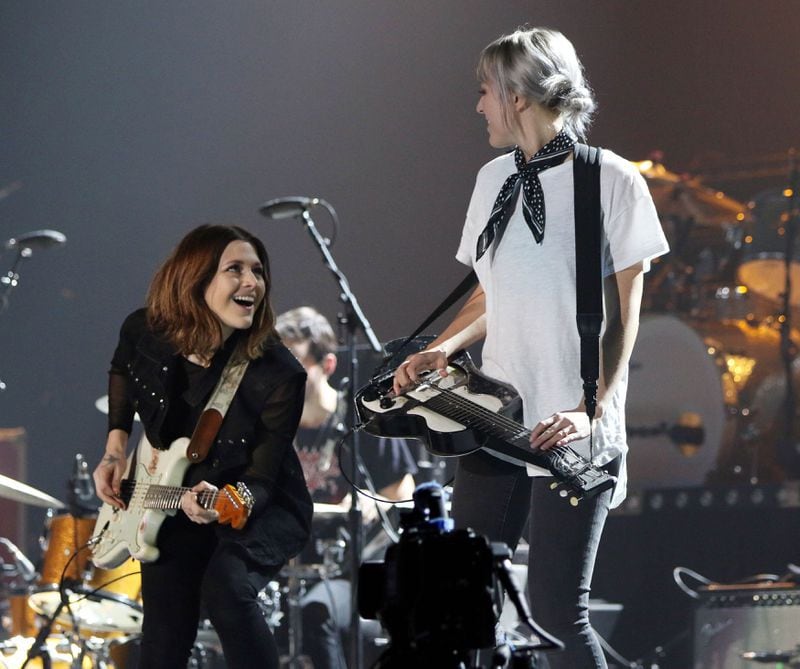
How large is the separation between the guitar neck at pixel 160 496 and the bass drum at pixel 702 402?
11.2ft

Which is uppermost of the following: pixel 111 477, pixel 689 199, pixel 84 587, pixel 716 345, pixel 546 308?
pixel 689 199

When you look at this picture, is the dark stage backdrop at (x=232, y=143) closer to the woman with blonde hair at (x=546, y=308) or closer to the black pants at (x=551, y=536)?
the woman with blonde hair at (x=546, y=308)

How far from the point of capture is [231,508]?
9.99 ft

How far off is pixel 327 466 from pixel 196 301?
2.42 meters

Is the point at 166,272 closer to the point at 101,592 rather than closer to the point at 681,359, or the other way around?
the point at 101,592

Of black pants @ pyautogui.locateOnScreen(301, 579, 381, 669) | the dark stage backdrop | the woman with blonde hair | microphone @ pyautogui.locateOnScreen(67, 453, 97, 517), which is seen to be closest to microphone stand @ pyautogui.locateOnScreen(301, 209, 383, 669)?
black pants @ pyautogui.locateOnScreen(301, 579, 381, 669)

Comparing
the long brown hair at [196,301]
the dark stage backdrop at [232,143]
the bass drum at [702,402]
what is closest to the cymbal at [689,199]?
the dark stage backdrop at [232,143]

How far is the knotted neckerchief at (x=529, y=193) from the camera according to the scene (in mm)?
2729

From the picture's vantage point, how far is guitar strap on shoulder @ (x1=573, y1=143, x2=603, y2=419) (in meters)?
2.59

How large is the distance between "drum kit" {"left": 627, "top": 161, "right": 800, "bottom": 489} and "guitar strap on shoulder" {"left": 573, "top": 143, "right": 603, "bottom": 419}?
11.1ft

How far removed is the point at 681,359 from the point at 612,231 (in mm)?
3485

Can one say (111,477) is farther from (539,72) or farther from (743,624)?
(743,624)

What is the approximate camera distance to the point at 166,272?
3.48 metres

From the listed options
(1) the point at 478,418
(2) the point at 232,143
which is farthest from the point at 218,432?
(2) the point at 232,143
